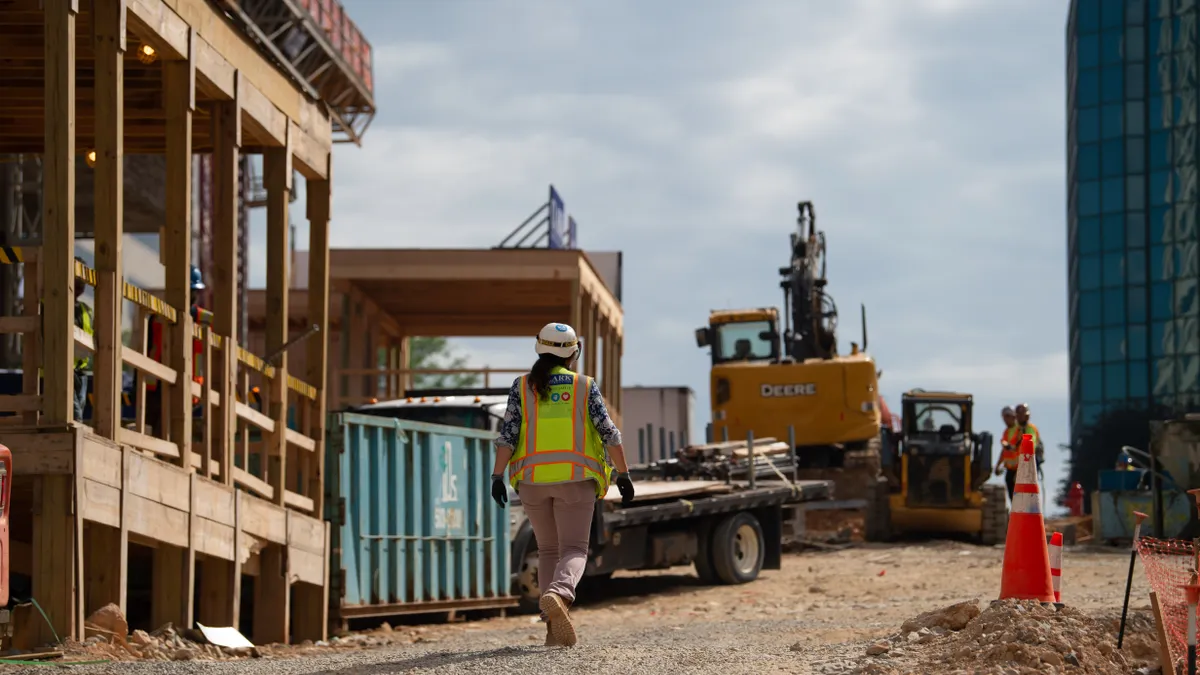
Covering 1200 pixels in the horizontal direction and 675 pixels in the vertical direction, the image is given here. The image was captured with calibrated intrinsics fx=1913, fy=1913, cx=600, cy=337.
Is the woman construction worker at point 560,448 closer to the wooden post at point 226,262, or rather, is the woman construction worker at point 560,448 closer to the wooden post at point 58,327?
the wooden post at point 58,327

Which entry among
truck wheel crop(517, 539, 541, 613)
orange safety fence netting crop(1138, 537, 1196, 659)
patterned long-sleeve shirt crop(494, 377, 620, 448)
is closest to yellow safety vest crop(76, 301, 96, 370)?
patterned long-sleeve shirt crop(494, 377, 620, 448)

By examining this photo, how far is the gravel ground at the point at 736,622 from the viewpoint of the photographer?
A: 31.7 feet

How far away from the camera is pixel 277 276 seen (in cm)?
1628

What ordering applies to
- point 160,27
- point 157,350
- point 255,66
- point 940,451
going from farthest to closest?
point 940,451, point 255,66, point 157,350, point 160,27

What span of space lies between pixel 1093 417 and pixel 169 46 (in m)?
70.3

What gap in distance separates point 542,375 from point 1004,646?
2.82m

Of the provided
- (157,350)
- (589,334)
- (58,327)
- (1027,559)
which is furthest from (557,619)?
(589,334)

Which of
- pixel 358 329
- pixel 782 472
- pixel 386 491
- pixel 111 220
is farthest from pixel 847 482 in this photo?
pixel 111 220

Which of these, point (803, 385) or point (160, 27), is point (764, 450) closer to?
point (803, 385)

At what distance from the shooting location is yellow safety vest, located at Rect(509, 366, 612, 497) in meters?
10.3

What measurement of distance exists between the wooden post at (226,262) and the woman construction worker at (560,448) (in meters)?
4.45

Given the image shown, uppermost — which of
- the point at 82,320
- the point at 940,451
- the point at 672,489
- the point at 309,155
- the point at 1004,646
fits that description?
the point at 309,155

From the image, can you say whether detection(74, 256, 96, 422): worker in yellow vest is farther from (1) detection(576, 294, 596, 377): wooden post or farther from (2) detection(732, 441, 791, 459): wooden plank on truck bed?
(1) detection(576, 294, 596, 377): wooden post

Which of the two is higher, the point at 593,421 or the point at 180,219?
the point at 180,219
